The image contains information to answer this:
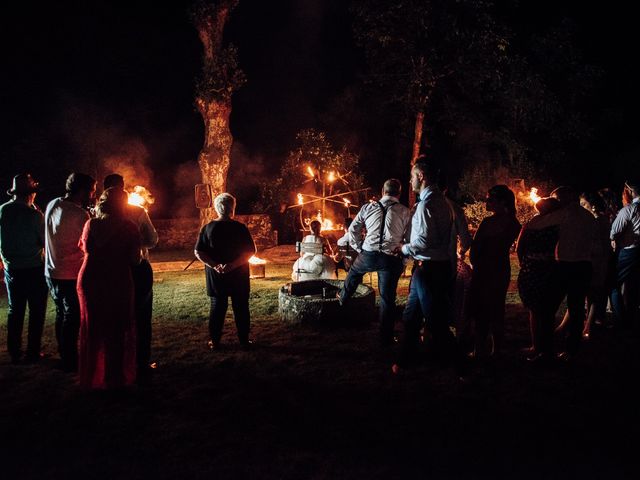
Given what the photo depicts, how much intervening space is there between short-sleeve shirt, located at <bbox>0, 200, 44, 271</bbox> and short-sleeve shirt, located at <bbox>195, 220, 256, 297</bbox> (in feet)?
5.66

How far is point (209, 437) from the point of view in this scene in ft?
13.5

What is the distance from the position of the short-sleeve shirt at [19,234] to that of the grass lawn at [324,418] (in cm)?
119

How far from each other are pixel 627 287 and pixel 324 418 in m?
5.17

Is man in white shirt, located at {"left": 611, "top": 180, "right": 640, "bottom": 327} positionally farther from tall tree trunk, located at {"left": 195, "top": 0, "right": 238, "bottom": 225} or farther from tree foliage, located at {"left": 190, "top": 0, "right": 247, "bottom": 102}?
tall tree trunk, located at {"left": 195, "top": 0, "right": 238, "bottom": 225}

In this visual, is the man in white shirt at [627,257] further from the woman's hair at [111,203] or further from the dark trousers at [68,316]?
the dark trousers at [68,316]

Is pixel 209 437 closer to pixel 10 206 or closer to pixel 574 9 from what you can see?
pixel 10 206

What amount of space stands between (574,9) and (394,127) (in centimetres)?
976

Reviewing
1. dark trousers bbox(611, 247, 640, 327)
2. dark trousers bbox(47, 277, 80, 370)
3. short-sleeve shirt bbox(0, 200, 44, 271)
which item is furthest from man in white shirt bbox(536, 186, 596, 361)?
short-sleeve shirt bbox(0, 200, 44, 271)

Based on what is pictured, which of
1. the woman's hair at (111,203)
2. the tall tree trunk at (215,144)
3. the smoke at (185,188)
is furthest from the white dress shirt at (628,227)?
the smoke at (185,188)

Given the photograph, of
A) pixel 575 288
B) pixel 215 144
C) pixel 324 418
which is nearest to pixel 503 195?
pixel 575 288

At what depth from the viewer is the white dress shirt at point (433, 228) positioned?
507cm

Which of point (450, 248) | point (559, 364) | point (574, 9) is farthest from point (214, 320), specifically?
point (574, 9)

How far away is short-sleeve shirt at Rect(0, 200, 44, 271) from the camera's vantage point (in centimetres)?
576

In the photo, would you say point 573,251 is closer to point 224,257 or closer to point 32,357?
point 224,257
